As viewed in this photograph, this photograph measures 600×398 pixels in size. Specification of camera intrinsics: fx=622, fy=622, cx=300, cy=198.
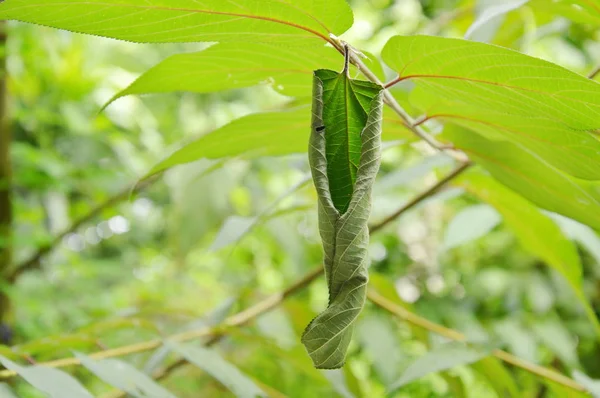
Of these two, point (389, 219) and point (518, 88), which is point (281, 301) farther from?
point (518, 88)

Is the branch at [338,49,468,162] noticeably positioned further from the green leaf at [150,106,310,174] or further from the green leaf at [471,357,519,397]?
the green leaf at [471,357,519,397]

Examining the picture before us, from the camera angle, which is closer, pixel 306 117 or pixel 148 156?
pixel 306 117

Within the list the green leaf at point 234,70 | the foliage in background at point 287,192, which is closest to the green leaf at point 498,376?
the foliage in background at point 287,192

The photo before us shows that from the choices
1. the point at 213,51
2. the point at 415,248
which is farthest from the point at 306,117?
the point at 415,248

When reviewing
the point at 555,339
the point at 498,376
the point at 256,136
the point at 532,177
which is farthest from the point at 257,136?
the point at 555,339

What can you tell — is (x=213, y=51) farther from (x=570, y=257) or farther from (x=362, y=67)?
(x=570, y=257)
